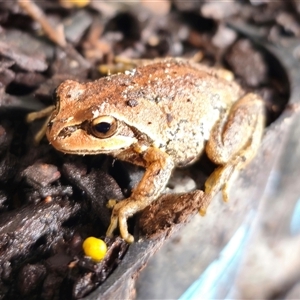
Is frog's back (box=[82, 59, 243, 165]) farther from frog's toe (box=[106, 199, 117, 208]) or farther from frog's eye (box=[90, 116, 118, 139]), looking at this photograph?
frog's toe (box=[106, 199, 117, 208])

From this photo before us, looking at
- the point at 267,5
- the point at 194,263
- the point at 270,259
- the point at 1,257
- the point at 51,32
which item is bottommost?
the point at 270,259

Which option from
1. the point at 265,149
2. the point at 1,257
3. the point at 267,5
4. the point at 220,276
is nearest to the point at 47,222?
the point at 1,257

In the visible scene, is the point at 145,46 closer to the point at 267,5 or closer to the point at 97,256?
the point at 267,5

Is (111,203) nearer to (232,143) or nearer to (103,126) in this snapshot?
(103,126)

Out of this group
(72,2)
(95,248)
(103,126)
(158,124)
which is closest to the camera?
(95,248)

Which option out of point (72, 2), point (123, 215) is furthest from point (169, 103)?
point (72, 2)

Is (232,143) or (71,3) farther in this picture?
(71,3)

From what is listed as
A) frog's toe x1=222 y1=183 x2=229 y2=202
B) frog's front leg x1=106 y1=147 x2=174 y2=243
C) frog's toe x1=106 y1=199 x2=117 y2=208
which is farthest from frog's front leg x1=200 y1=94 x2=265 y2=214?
frog's toe x1=106 y1=199 x2=117 y2=208
